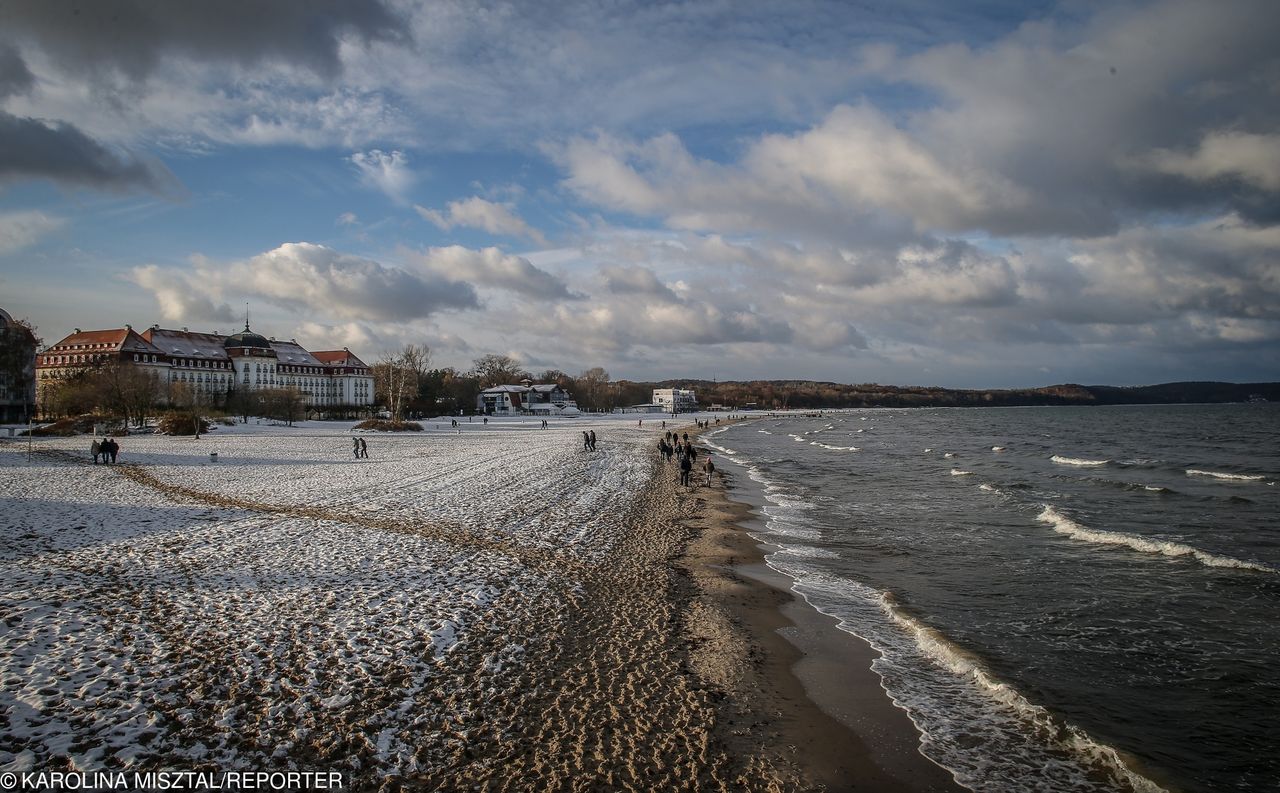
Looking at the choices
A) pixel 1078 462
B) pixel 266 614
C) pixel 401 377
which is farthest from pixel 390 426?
pixel 266 614

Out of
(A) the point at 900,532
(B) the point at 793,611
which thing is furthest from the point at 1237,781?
(A) the point at 900,532

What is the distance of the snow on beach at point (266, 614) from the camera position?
6.15 m

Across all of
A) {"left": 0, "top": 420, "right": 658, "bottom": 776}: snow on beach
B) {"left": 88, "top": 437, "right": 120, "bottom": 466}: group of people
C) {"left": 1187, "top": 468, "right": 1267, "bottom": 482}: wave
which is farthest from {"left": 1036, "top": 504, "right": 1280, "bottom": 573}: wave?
{"left": 88, "top": 437, "right": 120, "bottom": 466}: group of people

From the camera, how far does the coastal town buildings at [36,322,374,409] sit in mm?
99188

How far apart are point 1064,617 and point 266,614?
1337 centimetres

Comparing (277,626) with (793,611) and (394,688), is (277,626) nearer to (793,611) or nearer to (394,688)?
(394,688)

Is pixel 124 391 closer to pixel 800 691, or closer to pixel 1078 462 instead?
pixel 800 691

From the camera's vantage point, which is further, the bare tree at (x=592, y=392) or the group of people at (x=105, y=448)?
the bare tree at (x=592, y=392)

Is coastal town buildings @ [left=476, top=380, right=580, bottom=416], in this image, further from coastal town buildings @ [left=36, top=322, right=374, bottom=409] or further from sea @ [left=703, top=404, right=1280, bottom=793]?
sea @ [left=703, top=404, right=1280, bottom=793]

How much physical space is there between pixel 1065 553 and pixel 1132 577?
2.30 m

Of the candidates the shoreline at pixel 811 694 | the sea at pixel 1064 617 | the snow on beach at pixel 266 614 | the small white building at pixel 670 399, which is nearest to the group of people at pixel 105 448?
the snow on beach at pixel 266 614

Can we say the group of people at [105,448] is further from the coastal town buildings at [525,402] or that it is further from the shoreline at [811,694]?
the coastal town buildings at [525,402]

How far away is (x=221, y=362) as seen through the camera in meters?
114

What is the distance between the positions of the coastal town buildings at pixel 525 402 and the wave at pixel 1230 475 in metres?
110
